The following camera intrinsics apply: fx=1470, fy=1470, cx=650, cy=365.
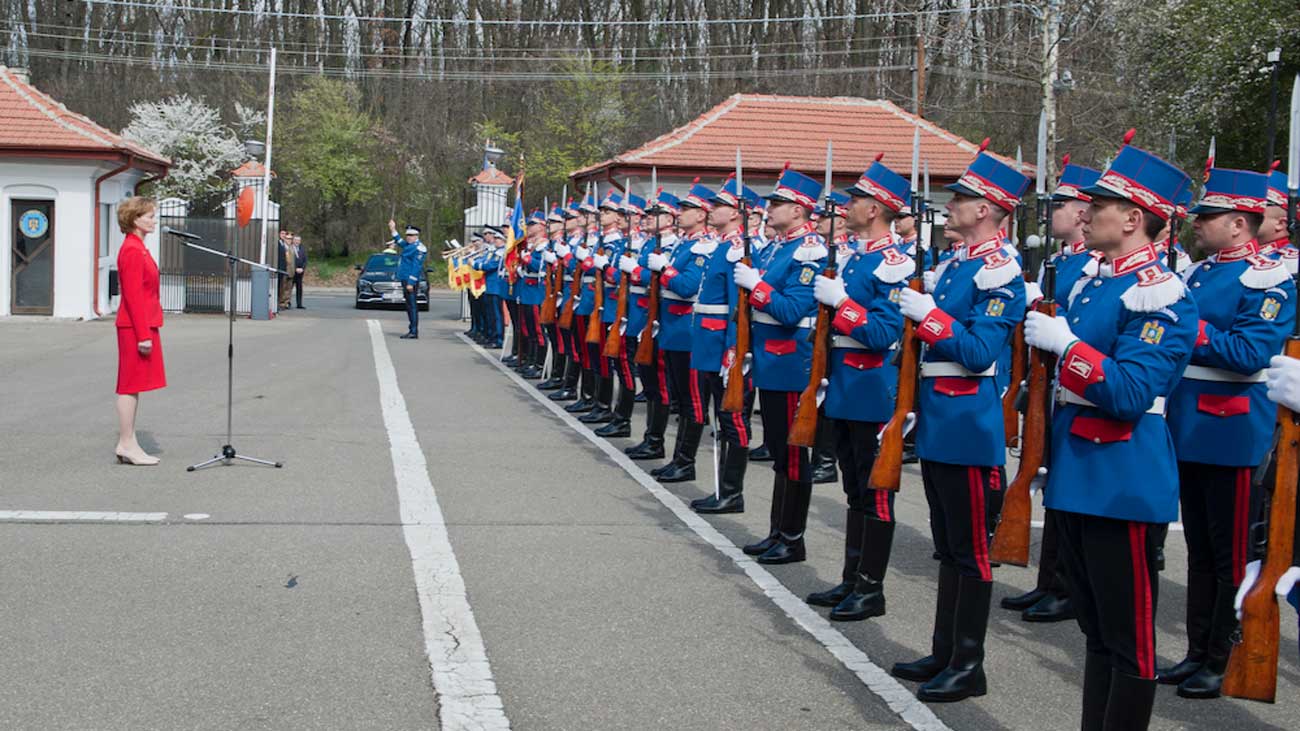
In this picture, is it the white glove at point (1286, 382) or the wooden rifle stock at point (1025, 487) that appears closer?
the white glove at point (1286, 382)

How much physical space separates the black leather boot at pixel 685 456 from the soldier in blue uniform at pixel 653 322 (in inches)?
30.6

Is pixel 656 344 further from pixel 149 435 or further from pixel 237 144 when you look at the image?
pixel 237 144

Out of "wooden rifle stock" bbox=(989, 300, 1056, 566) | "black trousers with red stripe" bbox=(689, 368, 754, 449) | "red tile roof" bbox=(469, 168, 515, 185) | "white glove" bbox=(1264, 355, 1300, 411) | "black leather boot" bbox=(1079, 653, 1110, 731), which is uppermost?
"red tile roof" bbox=(469, 168, 515, 185)

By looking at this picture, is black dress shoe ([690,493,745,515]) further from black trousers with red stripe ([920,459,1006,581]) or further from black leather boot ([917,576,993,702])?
black leather boot ([917,576,993,702])

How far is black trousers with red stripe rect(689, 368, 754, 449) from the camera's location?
865 centimetres

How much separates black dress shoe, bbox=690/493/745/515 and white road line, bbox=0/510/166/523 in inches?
123

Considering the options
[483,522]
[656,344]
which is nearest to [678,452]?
[656,344]

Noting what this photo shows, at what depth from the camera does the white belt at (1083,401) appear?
14.3 ft

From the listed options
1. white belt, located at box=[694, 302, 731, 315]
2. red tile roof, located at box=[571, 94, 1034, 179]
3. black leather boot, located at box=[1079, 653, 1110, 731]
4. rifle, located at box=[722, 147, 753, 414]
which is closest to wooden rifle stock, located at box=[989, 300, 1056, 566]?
black leather boot, located at box=[1079, 653, 1110, 731]

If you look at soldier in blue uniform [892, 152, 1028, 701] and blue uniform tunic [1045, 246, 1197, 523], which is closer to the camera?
blue uniform tunic [1045, 246, 1197, 523]

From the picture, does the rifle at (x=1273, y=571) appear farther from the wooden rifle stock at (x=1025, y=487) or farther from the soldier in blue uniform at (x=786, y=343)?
the soldier in blue uniform at (x=786, y=343)

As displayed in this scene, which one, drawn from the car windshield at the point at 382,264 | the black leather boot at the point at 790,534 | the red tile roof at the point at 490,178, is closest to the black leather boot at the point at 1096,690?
the black leather boot at the point at 790,534

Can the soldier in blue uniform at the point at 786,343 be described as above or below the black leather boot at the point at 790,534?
above

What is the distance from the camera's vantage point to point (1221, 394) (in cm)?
587
